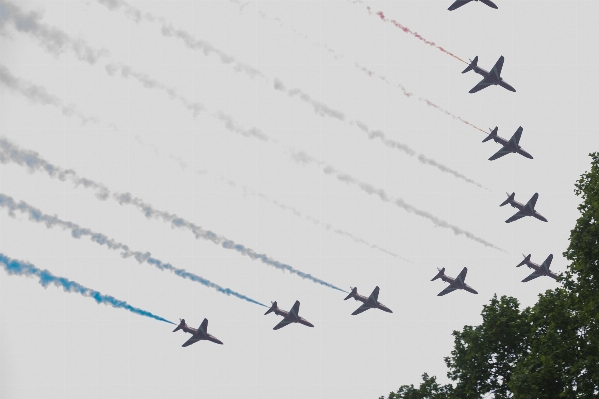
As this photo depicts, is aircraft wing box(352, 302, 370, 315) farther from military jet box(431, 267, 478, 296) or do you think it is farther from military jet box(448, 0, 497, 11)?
military jet box(448, 0, 497, 11)

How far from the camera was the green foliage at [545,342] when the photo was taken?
4103cm

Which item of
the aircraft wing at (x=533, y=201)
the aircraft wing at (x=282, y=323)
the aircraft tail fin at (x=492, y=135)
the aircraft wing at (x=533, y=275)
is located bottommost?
the aircraft wing at (x=282, y=323)

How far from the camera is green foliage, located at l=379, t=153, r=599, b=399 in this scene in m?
41.0

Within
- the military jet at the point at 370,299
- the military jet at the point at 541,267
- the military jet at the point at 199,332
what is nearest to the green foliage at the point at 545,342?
the military jet at the point at 199,332

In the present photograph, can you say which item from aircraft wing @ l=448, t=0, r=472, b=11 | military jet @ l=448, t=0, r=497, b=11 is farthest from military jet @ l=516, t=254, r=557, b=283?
aircraft wing @ l=448, t=0, r=472, b=11

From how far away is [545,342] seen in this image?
141 feet

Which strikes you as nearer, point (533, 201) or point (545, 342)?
point (545, 342)

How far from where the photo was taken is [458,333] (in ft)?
163

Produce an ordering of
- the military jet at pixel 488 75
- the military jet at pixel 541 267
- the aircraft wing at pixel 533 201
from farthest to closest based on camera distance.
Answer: the military jet at pixel 541 267 → the aircraft wing at pixel 533 201 → the military jet at pixel 488 75

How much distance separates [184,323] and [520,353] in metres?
32.2

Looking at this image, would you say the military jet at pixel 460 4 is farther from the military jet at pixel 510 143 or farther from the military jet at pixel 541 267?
the military jet at pixel 541 267

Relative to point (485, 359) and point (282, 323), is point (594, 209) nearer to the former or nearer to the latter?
point (485, 359)

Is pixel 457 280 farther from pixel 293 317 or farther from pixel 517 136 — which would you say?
pixel 293 317

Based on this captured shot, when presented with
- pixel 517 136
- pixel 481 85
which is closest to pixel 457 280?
pixel 517 136
